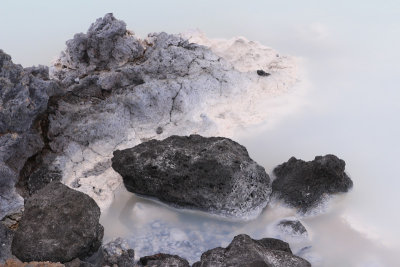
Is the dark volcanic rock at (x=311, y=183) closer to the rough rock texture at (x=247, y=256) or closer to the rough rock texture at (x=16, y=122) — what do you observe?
the rough rock texture at (x=247, y=256)

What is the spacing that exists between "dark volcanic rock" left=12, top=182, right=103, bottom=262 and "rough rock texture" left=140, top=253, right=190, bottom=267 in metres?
0.55

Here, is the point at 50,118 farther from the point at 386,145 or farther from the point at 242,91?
the point at 386,145

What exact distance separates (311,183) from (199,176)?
134cm

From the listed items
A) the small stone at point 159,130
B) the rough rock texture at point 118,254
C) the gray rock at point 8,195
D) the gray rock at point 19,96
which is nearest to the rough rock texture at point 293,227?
the rough rock texture at point 118,254

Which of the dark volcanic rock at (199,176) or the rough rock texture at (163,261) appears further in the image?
the dark volcanic rock at (199,176)

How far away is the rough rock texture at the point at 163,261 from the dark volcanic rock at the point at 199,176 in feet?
2.73

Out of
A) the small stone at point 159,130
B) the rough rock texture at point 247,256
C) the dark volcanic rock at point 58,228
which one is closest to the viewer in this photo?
the rough rock texture at point 247,256

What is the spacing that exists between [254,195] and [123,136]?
2.05 meters

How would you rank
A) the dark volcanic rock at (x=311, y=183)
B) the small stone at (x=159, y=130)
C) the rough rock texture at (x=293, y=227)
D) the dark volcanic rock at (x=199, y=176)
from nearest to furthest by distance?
the rough rock texture at (x=293, y=227) < the dark volcanic rock at (x=199, y=176) < the dark volcanic rock at (x=311, y=183) < the small stone at (x=159, y=130)

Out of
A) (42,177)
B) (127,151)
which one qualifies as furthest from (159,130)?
(42,177)

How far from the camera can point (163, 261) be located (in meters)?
4.73

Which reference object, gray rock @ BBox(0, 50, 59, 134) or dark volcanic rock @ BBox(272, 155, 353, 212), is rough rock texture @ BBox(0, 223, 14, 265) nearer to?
gray rock @ BBox(0, 50, 59, 134)

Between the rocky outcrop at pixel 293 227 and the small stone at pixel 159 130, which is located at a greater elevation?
the small stone at pixel 159 130

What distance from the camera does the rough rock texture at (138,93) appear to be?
6277mm
